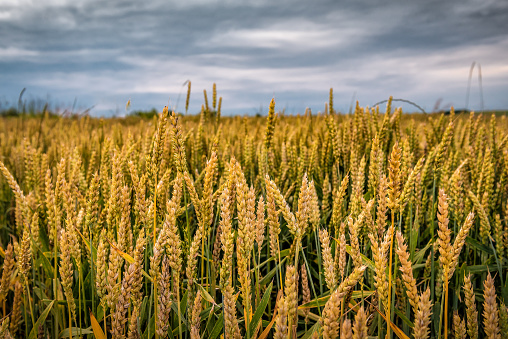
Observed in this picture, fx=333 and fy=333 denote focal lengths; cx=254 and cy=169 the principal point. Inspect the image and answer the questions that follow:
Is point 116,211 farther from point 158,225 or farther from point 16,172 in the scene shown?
point 16,172

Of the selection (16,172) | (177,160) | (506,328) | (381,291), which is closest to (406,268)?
(381,291)

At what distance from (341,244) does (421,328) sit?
1.00 feet

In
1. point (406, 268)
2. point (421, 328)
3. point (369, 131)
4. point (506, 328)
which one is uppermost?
point (369, 131)

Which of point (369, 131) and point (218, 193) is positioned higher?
point (369, 131)

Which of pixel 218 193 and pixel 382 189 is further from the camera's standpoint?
pixel 218 193

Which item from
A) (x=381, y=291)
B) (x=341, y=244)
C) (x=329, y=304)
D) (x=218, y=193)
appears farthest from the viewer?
(x=218, y=193)

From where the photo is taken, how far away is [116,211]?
1.00 meters

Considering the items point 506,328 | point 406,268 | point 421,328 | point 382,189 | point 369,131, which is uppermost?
point 369,131

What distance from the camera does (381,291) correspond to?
2.55ft

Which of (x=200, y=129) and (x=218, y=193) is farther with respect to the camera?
(x=200, y=129)

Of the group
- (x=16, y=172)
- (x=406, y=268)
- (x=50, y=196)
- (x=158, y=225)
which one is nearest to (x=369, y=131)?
(x=158, y=225)

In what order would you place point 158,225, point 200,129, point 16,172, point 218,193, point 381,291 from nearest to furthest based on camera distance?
point 381,291
point 218,193
point 158,225
point 200,129
point 16,172

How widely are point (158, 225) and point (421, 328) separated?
1.01 meters

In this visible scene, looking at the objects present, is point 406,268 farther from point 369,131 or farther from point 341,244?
point 369,131
